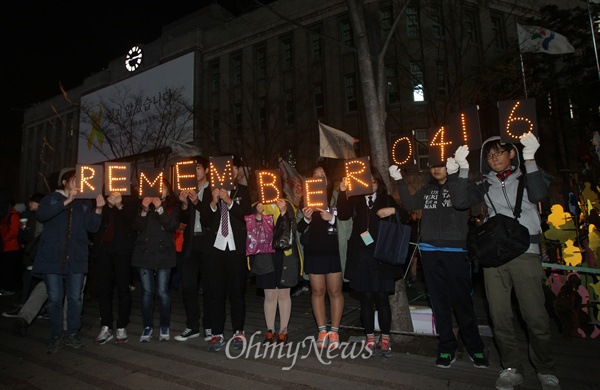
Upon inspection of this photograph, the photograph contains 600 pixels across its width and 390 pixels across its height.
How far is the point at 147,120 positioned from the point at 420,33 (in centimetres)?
2226

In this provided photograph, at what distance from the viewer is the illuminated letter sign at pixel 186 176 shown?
17.7 feet

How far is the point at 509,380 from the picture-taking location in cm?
351

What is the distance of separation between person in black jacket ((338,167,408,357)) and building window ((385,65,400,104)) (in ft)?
58.4

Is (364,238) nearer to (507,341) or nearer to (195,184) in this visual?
(507,341)

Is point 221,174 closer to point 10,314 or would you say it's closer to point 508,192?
point 508,192

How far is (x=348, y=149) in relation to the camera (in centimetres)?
939

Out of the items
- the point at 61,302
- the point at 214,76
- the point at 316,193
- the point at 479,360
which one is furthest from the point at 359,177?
the point at 214,76

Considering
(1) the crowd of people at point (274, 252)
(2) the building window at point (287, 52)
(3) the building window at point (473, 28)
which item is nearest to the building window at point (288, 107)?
(2) the building window at point (287, 52)

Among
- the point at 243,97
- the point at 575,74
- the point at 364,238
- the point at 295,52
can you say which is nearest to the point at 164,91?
the point at 243,97

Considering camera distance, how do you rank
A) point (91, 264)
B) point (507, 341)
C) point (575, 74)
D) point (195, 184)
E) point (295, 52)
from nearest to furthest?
point (507, 341) < point (195, 184) < point (91, 264) < point (575, 74) < point (295, 52)

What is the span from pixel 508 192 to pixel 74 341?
5.80 meters

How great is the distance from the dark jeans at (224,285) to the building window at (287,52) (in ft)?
75.5

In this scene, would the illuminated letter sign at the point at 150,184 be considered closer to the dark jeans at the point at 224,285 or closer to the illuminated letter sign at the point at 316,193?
the dark jeans at the point at 224,285

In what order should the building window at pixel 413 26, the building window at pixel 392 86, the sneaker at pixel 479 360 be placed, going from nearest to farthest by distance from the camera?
the sneaker at pixel 479 360, the building window at pixel 413 26, the building window at pixel 392 86
